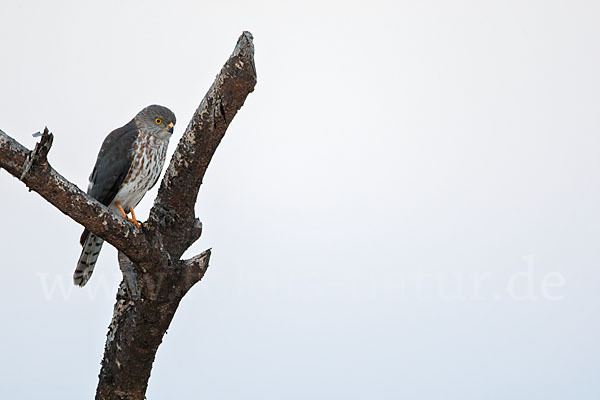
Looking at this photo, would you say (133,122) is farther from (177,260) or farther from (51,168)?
(51,168)

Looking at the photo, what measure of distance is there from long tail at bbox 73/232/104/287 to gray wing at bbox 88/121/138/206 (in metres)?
0.29

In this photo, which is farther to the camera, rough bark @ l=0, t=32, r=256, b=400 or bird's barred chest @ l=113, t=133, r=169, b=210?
bird's barred chest @ l=113, t=133, r=169, b=210

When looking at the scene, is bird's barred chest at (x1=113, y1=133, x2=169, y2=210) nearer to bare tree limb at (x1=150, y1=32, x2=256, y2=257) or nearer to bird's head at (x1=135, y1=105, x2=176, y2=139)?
bird's head at (x1=135, y1=105, x2=176, y2=139)

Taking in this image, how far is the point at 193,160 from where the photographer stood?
3.86m

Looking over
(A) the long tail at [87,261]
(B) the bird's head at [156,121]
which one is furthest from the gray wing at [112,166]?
(A) the long tail at [87,261]

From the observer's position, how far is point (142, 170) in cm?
490

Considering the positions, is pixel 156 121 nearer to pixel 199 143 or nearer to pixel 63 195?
pixel 199 143

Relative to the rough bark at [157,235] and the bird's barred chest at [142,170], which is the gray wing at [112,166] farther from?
the rough bark at [157,235]

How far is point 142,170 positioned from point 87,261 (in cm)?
74

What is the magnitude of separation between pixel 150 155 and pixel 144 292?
4.42 feet

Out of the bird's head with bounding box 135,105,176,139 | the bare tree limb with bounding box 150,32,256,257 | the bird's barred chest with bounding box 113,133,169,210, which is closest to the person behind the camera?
the bare tree limb with bounding box 150,32,256,257

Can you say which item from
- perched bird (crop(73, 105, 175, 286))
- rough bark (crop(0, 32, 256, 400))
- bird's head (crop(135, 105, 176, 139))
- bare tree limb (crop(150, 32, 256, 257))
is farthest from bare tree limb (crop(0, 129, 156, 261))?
bird's head (crop(135, 105, 176, 139))

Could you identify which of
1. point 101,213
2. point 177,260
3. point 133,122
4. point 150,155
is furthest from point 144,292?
point 133,122

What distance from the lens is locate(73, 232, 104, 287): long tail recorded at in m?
4.69
